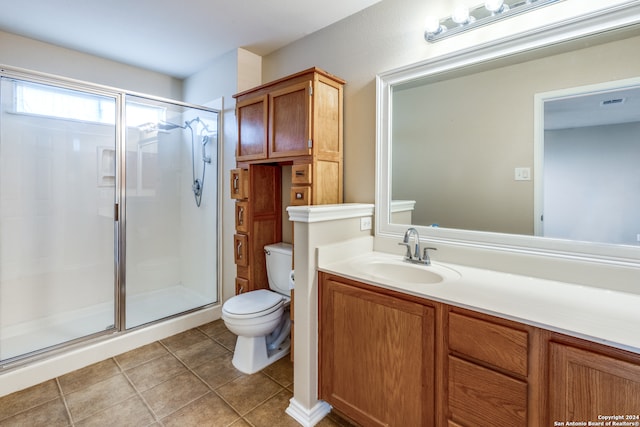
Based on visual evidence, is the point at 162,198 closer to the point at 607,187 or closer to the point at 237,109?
the point at 237,109

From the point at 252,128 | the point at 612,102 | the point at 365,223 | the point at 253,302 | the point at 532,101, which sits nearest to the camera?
the point at 612,102

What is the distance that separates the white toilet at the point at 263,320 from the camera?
74.5 inches

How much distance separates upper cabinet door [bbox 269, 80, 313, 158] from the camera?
187 cm

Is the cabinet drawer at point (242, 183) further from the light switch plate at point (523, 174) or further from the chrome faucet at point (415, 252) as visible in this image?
the light switch plate at point (523, 174)

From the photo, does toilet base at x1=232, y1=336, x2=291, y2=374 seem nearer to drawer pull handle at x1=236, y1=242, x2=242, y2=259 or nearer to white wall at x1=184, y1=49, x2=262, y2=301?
drawer pull handle at x1=236, y1=242, x2=242, y2=259

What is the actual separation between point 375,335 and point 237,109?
1.98m

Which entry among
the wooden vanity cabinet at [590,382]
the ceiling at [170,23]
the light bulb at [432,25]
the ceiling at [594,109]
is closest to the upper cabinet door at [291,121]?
the ceiling at [170,23]

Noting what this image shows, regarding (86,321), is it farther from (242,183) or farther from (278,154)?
(278,154)

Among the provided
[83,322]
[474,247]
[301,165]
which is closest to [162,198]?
[83,322]

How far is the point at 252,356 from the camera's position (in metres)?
1.96

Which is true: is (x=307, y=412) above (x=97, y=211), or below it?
below

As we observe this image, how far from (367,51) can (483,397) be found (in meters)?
1.96

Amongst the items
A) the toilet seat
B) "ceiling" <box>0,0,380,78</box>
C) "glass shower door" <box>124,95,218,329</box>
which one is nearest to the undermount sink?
the toilet seat

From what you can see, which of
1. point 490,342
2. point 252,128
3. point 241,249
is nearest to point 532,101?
point 490,342
